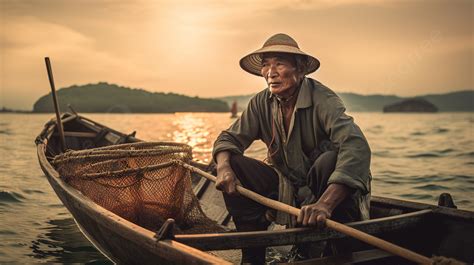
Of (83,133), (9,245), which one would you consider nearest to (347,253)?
(9,245)

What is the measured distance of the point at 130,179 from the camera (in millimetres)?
4344

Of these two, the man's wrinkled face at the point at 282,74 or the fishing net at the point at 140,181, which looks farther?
the fishing net at the point at 140,181

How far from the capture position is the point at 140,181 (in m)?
4.38

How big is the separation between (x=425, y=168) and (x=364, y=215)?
1097cm

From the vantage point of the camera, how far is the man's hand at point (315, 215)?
2.69 meters

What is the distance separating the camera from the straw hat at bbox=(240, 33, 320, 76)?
3.28 meters

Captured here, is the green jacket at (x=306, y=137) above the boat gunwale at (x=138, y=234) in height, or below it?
above

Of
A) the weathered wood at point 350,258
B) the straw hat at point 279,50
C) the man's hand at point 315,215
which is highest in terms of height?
the straw hat at point 279,50

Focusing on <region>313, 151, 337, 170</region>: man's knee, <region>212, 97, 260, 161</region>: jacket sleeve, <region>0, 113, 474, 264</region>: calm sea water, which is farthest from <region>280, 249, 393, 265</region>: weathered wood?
<region>0, 113, 474, 264</region>: calm sea water

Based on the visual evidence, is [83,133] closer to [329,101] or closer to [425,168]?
[329,101]

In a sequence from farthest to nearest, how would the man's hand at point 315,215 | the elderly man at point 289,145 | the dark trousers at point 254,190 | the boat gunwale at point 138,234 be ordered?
the dark trousers at point 254,190, the elderly man at point 289,145, the man's hand at point 315,215, the boat gunwale at point 138,234

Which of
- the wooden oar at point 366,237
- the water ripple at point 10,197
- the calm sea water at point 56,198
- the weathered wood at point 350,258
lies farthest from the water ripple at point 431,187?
the water ripple at point 10,197

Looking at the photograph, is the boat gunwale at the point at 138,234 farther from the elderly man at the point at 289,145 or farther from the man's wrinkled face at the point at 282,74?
the man's wrinkled face at the point at 282,74

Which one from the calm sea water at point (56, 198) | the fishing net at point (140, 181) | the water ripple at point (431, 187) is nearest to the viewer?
the fishing net at point (140, 181)
